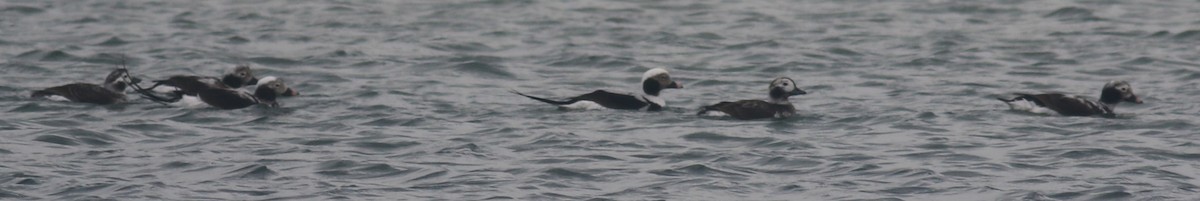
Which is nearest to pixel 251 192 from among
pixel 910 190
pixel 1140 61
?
pixel 910 190

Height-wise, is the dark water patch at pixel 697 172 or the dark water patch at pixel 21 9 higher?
the dark water patch at pixel 697 172

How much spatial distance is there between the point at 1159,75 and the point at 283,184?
10.9m

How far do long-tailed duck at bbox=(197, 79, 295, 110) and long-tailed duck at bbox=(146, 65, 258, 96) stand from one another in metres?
0.18

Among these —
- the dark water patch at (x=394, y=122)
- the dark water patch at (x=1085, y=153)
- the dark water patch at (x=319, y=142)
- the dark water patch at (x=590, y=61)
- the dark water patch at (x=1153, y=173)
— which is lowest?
the dark water patch at (x=590, y=61)

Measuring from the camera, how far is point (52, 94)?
19.7 m

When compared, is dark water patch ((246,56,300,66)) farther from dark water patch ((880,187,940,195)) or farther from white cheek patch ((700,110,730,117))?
dark water patch ((880,187,940,195))

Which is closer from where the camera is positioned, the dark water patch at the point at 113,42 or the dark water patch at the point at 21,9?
the dark water patch at the point at 113,42

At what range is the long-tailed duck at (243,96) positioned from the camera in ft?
63.9

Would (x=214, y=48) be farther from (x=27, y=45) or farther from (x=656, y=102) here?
(x=656, y=102)

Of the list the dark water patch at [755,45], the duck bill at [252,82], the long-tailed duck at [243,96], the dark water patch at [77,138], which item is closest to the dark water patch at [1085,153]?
the dark water patch at [77,138]

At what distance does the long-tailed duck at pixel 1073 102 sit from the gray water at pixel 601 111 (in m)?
0.20

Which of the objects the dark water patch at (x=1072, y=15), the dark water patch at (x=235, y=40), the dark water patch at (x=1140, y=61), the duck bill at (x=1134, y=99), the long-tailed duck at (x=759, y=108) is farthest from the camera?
the dark water patch at (x=1072, y=15)

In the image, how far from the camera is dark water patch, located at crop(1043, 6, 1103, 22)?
1120 inches

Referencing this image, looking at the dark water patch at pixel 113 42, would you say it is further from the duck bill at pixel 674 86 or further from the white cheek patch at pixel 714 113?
the white cheek patch at pixel 714 113
